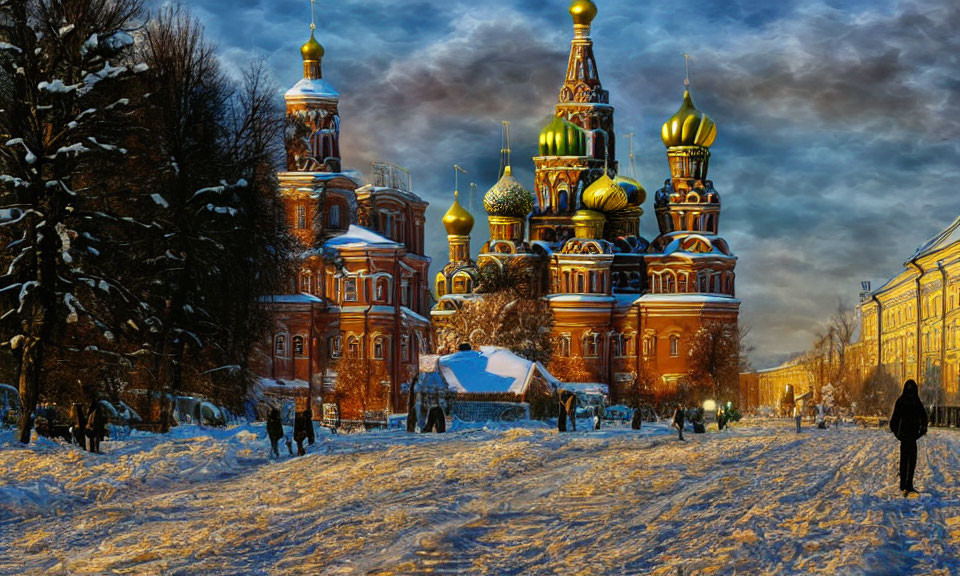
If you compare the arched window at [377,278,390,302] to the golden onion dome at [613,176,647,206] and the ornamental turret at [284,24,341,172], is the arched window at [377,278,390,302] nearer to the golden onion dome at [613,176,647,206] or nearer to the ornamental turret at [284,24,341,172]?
the ornamental turret at [284,24,341,172]

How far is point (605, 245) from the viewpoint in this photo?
83.1 m

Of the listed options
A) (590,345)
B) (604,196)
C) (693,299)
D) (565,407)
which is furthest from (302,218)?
(565,407)

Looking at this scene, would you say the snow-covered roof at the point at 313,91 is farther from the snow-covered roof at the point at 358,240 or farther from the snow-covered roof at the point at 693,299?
the snow-covered roof at the point at 693,299

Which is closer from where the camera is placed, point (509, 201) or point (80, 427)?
point (80, 427)

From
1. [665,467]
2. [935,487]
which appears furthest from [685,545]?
[665,467]

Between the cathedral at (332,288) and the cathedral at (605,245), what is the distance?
13.4 metres

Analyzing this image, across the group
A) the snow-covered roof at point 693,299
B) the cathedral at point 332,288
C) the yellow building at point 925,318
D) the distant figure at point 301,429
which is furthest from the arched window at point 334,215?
the distant figure at point 301,429

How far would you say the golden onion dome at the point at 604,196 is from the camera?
8544cm

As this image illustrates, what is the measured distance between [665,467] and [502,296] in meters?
55.8

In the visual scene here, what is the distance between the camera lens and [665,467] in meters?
20.8

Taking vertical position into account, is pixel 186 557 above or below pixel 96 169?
below

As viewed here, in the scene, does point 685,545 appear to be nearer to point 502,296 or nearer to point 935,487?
point 935,487

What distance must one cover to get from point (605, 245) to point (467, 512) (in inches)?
2718

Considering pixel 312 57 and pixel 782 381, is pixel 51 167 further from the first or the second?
pixel 782 381
